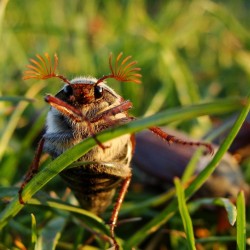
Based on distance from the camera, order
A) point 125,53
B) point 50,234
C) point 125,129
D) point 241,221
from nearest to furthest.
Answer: point 125,129, point 241,221, point 50,234, point 125,53

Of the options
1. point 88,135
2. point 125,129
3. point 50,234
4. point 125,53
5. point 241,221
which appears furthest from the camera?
point 125,53

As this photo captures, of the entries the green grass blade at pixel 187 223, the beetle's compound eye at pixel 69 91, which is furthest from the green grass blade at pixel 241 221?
the beetle's compound eye at pixel 69 91

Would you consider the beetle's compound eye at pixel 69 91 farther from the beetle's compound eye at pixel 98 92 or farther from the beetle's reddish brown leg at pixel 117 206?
the beetle's reddish brown leg at pixel 117 206

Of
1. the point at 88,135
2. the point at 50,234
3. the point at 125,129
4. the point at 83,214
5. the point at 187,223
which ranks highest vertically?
the point at 125,129

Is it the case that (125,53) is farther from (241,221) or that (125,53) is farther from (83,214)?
(241,221)

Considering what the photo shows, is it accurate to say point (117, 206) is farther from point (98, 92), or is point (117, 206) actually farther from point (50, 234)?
point (98, 92)

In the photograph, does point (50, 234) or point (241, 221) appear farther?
point (50, 234)

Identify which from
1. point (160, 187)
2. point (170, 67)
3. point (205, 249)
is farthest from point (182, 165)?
point (170, 67)

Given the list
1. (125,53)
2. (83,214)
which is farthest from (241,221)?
(125,53)

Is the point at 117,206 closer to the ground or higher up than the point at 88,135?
closer to the ground
